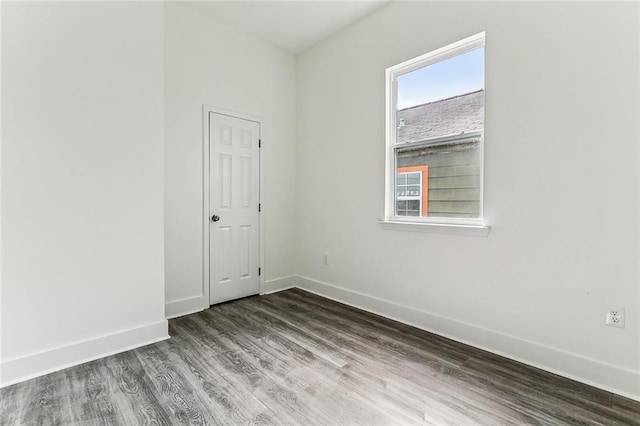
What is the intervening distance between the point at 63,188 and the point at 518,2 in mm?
3408

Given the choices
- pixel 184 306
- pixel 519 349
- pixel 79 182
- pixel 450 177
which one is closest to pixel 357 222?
pixel 450 177

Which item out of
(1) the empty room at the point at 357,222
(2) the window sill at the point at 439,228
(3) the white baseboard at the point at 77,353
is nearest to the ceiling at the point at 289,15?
(1) the empty room at the point at 357,222

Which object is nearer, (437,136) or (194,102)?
(437,136)

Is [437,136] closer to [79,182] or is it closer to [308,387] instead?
[308,387]

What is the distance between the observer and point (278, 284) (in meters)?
4.03

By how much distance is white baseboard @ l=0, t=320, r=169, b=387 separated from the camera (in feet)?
6.48

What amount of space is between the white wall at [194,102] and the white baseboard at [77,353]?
0.58 m

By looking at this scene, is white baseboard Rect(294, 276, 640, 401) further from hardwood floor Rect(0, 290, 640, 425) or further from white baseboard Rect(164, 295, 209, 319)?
white baseboard Rect(164, 295, 209, 319)

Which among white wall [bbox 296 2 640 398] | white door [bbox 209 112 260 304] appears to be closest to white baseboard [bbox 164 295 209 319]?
white door [bbox 209 112 260 304]

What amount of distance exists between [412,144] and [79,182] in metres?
2.67

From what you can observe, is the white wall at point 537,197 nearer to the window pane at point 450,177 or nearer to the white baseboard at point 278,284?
the window pane at point 450,177

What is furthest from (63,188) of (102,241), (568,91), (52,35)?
(568,91)

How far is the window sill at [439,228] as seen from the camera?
2.45 m

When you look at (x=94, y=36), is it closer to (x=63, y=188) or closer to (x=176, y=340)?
(x=63, y=188)
